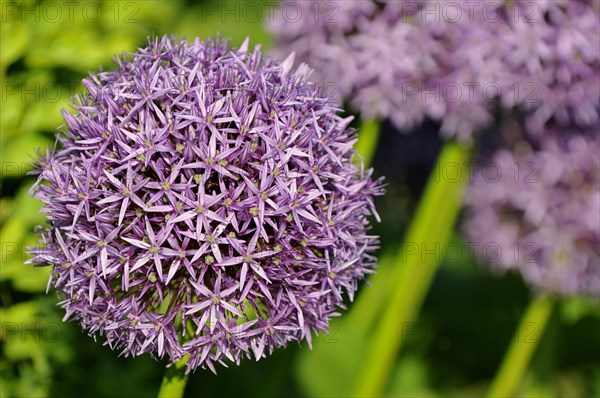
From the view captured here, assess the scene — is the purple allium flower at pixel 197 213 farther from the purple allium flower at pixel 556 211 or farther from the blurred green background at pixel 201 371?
the purple allium flower at pixel 556 211

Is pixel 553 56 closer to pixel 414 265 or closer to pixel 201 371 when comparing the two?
pixel 414 265

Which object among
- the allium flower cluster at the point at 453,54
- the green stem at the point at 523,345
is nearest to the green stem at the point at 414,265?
the allium flower cluster at the point at 453,54

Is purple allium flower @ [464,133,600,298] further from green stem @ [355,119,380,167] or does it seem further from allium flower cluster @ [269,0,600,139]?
green stem @ [355,119,380,167]

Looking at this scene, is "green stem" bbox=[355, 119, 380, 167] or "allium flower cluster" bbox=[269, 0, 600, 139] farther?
"green stem" bbox=[355, 119, 380, 167]

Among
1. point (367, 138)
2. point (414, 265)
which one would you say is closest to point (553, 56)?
point (367, 138)

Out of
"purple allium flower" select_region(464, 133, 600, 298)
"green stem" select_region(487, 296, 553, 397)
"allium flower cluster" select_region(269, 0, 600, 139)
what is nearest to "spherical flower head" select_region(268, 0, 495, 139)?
"allium flower cluster" select_region(269, 0, 600, 139)

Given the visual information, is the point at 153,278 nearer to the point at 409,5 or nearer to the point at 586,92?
the point at 409,5
